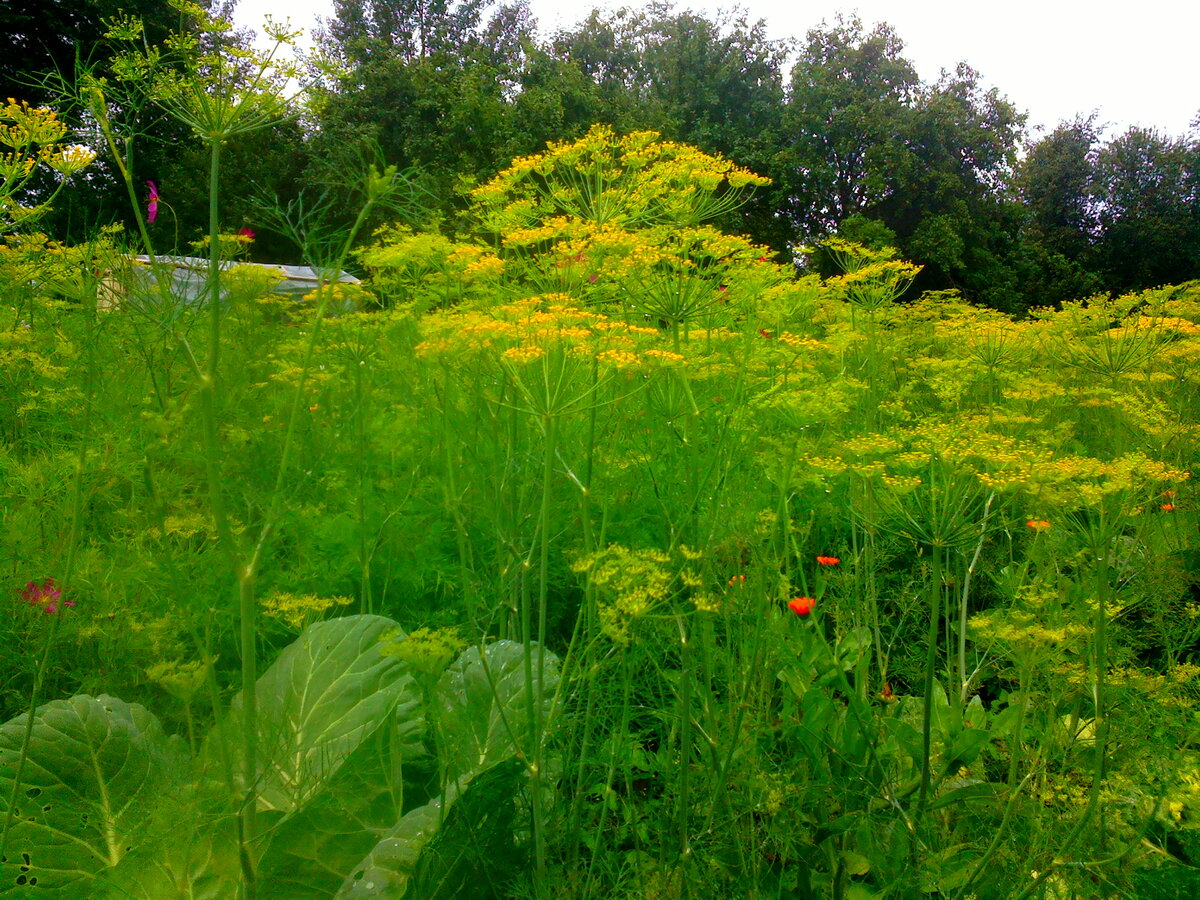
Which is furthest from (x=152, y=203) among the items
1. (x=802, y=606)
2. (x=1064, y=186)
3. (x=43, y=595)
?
(x=1064, y=186)

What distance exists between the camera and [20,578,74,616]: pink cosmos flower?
2199 mm

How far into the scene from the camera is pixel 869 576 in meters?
2.44

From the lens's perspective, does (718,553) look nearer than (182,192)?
Yes

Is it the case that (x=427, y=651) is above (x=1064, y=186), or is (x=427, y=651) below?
below

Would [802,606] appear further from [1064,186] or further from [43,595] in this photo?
[1064,186]

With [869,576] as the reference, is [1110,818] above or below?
below

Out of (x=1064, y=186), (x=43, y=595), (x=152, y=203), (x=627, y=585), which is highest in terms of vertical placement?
(x=1064, y=186)

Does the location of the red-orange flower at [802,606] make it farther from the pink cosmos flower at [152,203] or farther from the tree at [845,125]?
the tree at [845,125]

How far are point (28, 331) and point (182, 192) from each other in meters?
15.2

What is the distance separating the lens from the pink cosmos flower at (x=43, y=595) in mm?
2199

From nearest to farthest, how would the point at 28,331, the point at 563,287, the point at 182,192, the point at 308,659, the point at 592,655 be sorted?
the point at 592,655 < the point at 308,659 < the point at 563,287 < the point at 28,331 < the point at 182,192

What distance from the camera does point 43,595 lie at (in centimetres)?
225

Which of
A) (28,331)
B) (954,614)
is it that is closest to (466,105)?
(28,331)

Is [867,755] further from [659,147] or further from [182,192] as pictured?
[182,192]
